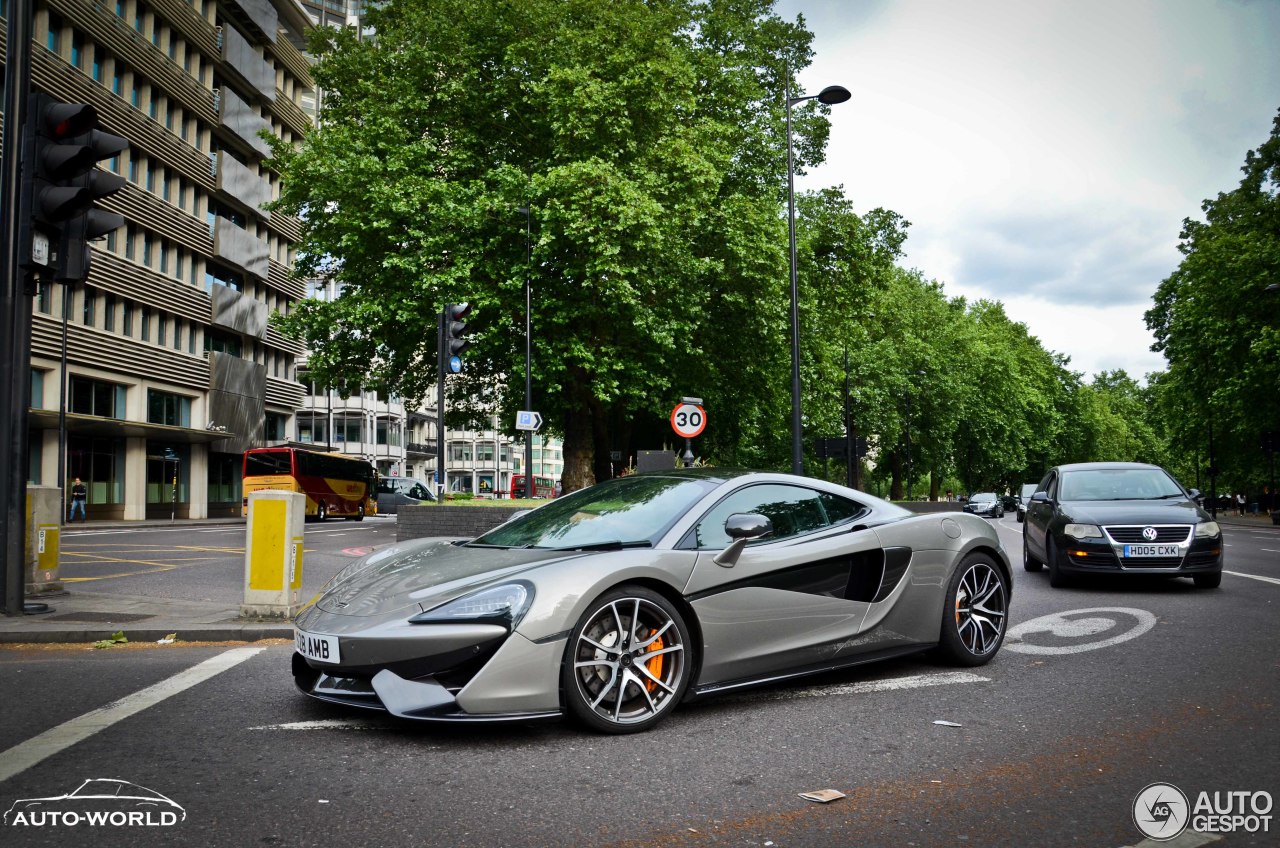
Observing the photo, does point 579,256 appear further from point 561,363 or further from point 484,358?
point 484,358

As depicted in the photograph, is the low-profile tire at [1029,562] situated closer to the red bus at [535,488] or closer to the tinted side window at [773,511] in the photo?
the tinted side window at [773,511]

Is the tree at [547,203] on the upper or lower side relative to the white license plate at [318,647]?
upper

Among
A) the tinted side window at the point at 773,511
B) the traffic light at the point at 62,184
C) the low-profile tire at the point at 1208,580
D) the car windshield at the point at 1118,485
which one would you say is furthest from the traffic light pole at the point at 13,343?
the low-profile tire at the point at 1208,580

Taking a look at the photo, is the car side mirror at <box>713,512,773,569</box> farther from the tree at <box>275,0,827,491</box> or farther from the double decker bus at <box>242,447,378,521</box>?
the double decker bus at <box>242,447,378,521</box>

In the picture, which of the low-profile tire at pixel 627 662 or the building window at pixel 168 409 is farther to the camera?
the building window at pixel 168 409

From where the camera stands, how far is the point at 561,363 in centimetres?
2095

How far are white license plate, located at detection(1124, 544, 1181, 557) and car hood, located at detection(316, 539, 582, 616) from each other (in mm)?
7506

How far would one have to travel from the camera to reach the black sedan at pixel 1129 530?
991 centimetres

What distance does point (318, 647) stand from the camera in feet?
14.3

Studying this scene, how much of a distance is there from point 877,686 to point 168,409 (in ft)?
130

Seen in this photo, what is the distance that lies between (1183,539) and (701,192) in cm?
1339

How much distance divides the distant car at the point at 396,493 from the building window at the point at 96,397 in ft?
42.0

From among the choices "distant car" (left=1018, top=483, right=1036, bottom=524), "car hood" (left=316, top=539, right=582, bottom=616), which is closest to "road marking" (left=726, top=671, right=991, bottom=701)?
"car hood" (left=316, top=539, right=582, bottom=616)

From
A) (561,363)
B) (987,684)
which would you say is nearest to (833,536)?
(987,684)
